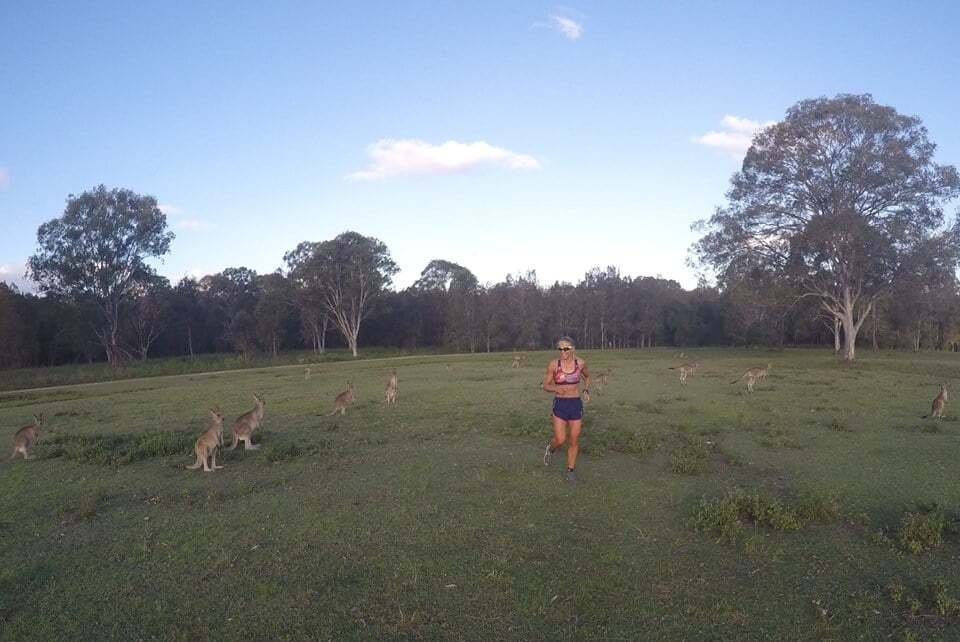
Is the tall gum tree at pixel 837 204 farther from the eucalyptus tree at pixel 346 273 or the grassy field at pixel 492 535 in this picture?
the eucalyptus tree at pixel 346 273

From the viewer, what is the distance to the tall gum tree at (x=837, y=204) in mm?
32688

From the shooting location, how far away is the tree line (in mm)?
33156

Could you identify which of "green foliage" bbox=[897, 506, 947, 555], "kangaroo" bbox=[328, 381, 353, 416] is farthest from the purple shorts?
"kangaroo" bbox=[328, 381, 353, 416]

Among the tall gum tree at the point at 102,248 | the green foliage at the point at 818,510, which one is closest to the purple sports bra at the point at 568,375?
the green foliage at the point at 818,510

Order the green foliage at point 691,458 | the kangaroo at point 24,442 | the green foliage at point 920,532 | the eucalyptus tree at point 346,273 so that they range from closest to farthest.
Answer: the green foliage at point 920,532 < the green foliage at point 691,458 < the kangaroo at point 24,442 < the eucalyptus tree at point 346,273

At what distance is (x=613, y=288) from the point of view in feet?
290

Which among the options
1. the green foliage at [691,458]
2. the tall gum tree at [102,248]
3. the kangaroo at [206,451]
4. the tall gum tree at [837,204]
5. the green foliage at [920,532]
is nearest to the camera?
the green foliage at [920,532]

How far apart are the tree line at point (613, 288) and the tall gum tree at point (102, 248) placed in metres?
0.13

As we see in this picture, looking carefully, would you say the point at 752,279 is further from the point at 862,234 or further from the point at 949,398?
the point at 949,398

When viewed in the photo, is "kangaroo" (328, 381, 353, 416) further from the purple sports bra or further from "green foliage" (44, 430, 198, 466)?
the purple sports bra

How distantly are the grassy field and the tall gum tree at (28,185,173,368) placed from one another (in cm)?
4879

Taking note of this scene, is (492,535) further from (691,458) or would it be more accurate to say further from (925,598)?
(691,458)

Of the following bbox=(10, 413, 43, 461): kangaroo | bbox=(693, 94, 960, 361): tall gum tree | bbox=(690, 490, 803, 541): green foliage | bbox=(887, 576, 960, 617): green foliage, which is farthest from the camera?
bbox=(693, 94, 960, 361): tall gum tree

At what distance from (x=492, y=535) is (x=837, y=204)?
34805 millimetres
